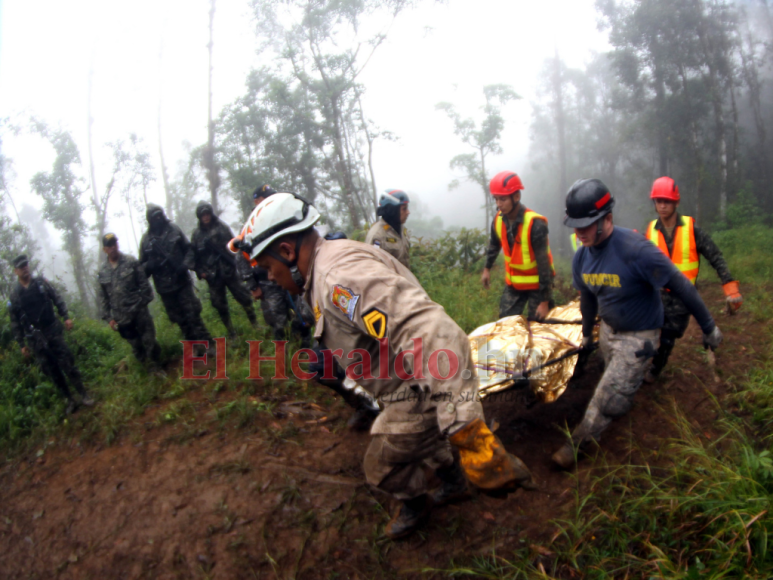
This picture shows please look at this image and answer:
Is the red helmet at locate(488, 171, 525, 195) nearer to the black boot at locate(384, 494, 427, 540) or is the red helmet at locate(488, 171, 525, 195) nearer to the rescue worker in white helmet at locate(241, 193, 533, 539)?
the rescue worker in white helmet at locate(241, 193, 533, 539)

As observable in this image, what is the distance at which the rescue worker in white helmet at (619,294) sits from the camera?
2.39m

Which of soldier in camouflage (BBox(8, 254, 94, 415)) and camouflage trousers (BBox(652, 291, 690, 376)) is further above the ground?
soldier in camouflage (BBox(8, 254, 94, 415))

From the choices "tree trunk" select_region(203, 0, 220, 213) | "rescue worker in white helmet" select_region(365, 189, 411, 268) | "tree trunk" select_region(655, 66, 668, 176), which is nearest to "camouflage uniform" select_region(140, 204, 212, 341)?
"rescue worker in white helmet" select_region(365, 189, 411, 268)

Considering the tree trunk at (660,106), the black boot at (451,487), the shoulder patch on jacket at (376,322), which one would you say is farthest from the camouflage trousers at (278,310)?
the tree trunk at (660,106)

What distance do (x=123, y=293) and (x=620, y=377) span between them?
4981 mm

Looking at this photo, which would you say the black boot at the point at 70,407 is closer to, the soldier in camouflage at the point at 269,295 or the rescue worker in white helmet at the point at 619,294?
the soldier in camouflage at the point at 269,295

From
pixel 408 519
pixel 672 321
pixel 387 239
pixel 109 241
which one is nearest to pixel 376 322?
pixel 408 519

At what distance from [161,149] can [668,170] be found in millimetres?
27849

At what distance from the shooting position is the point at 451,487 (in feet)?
8.49

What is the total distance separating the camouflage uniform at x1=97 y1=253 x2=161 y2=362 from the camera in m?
5.01

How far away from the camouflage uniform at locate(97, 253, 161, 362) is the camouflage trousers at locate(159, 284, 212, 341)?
1.02ft

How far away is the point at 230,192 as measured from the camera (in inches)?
780

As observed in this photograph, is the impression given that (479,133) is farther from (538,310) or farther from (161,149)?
(538,310)

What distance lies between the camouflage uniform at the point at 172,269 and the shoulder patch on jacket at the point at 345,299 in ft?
14.8
